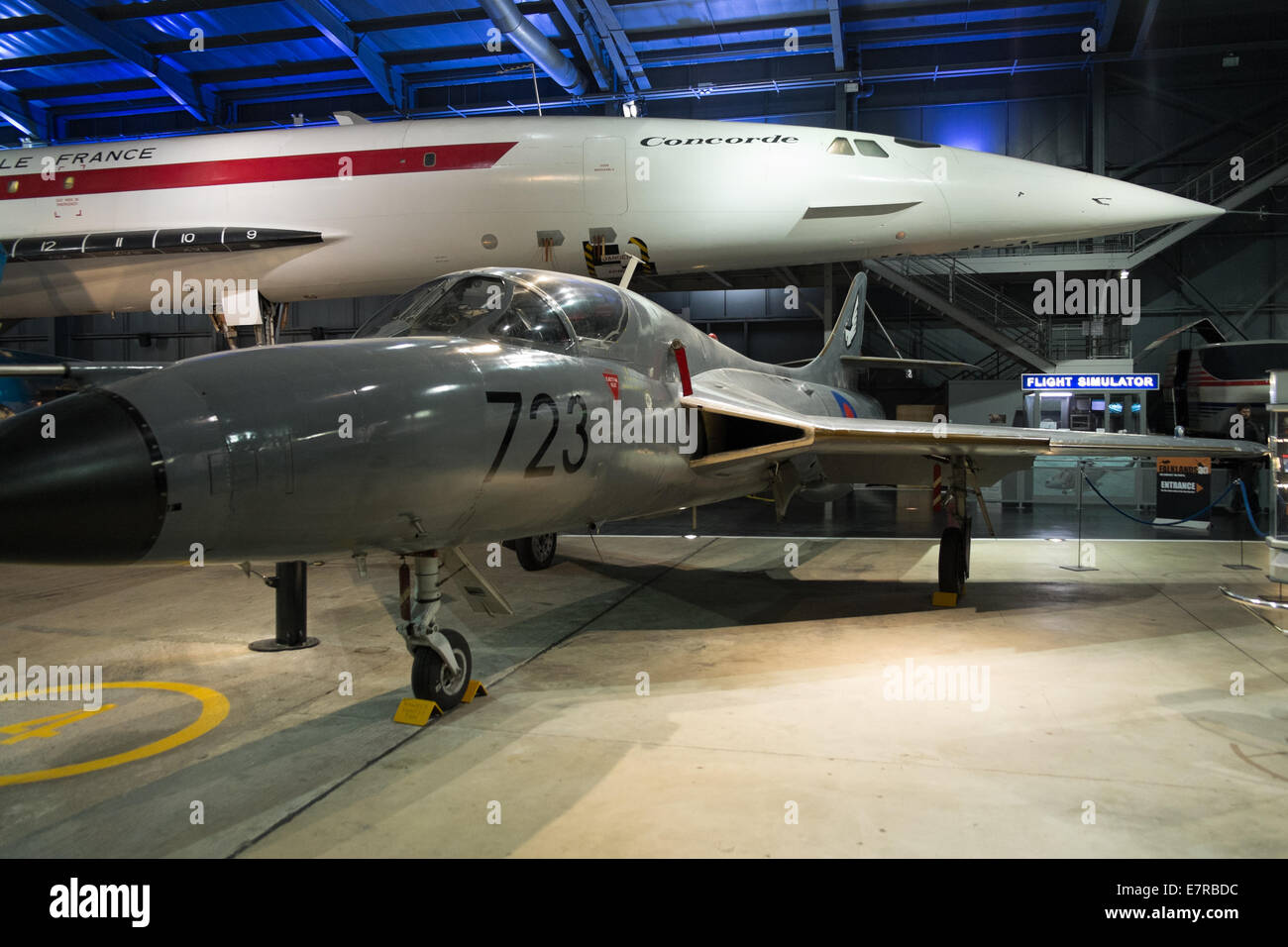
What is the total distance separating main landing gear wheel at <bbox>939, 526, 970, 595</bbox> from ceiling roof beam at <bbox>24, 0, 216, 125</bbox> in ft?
65.6

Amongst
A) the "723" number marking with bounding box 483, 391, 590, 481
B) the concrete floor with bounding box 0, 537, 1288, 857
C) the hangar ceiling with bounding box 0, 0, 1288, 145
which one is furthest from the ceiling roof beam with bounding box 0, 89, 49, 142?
the "723" number marking with bounding box 483, 391, 590, 481

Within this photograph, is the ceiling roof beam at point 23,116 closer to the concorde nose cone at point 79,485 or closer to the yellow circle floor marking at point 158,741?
the yellow circle floor marking at point 158,741

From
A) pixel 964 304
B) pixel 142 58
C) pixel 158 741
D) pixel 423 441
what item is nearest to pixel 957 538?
pixel 423 441

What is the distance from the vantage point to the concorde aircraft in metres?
2.79

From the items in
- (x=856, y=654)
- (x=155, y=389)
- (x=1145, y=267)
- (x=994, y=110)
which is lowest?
(x=856, y=654)

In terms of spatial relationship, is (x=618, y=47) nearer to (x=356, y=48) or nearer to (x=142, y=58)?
(x=356, y=48)

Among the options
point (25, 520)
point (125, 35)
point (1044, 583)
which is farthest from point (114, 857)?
point (125, 35)

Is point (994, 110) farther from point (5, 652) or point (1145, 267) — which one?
point (5, 652)

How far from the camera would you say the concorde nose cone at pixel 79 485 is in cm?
267

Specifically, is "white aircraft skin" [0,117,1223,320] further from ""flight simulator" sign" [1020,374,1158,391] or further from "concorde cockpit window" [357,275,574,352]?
"concorde cockpit window" [357,275,574,352]

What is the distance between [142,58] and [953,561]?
2160 cm

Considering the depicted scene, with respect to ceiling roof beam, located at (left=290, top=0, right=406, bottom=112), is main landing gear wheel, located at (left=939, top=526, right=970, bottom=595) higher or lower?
lower

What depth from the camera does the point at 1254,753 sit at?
4.10m
